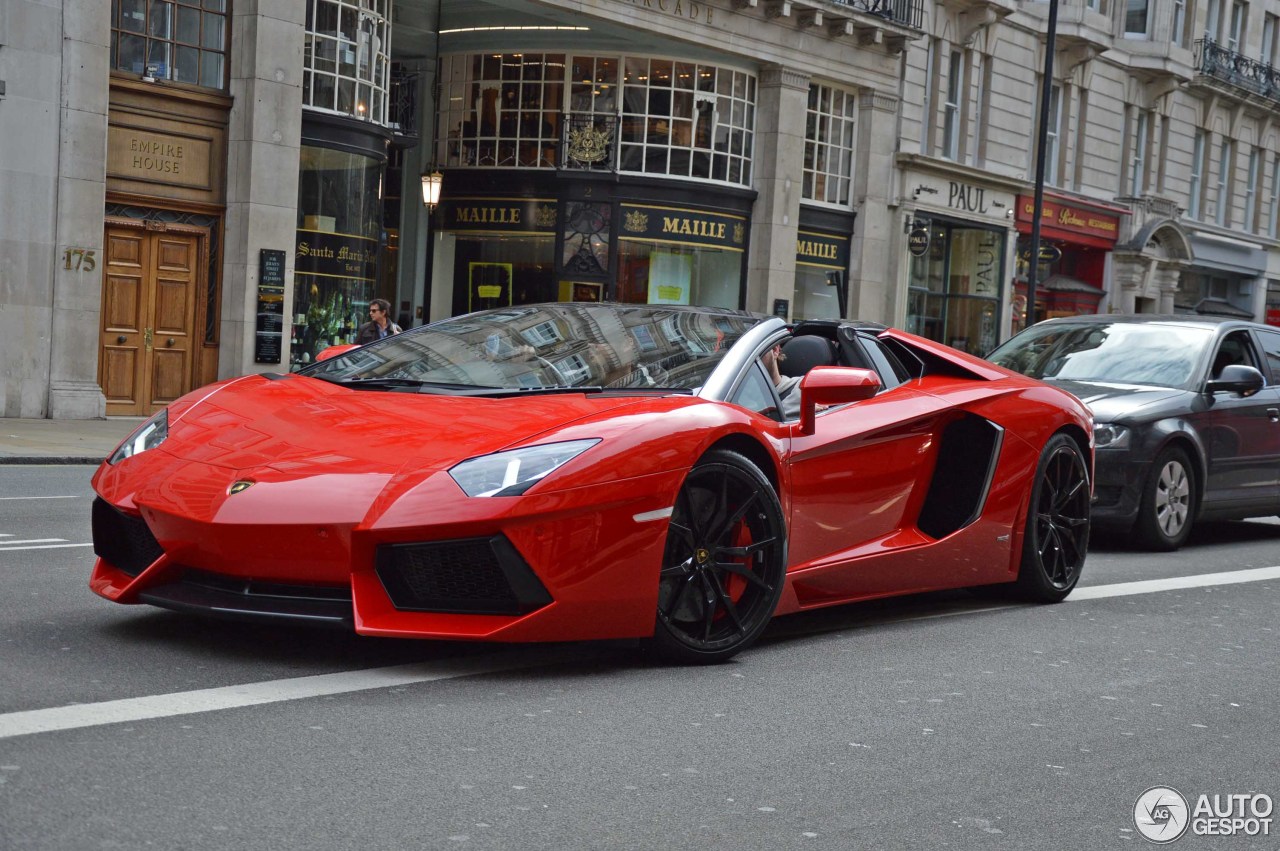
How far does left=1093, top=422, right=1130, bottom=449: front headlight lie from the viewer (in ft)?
33.4

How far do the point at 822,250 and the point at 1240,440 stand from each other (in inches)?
775

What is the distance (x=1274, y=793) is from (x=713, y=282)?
24.5 meters

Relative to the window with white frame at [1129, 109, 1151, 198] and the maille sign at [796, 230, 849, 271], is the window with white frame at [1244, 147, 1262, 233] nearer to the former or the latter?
the window with white frame at [1129, 109, 1151, 198]

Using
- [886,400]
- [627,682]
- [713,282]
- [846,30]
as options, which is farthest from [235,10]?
[627,682]

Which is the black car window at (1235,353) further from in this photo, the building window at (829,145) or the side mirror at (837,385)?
the building window at (829,145)

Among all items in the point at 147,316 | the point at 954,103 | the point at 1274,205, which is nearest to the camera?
the point at 147,316

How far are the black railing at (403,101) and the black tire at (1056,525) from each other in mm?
19178

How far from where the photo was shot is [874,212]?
3105 cm

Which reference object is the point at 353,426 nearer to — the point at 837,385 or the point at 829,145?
the point at 837,385

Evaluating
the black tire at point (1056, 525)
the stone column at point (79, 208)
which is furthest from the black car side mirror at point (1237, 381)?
the stone column at point (79, 208)

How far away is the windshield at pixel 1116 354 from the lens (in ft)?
36.0

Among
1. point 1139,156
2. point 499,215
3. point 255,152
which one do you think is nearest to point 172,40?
point 255,152

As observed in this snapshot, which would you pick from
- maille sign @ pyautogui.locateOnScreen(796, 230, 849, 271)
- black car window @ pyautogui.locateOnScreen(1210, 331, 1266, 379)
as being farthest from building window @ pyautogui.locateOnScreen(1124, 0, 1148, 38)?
black car window @ pyautogui.locateOnScreen(1210, 331, 1266, 379)

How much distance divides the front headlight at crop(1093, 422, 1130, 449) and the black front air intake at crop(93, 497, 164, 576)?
6771 millimetres
